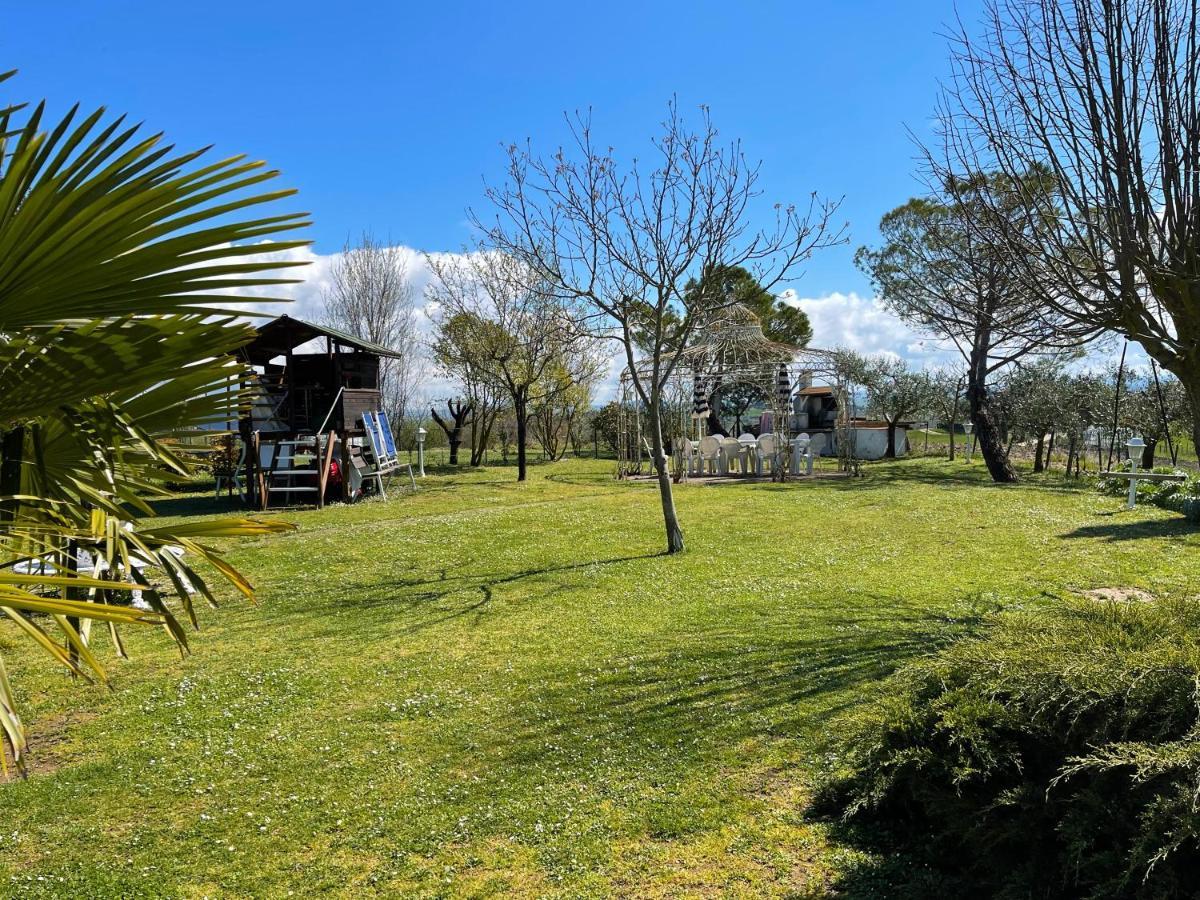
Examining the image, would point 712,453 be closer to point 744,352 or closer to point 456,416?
point 744,352

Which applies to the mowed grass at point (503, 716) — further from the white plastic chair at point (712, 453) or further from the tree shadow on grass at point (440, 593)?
the white plastic chair at point (712, 453)

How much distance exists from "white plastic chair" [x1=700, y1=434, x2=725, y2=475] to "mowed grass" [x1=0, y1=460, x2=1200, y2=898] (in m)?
10.8

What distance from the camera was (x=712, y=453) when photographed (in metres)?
20.6

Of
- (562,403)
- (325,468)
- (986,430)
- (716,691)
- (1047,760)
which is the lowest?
(716,691)

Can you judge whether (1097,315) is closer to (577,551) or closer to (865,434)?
(577,551)

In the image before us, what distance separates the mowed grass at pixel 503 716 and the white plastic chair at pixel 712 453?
1075 cm

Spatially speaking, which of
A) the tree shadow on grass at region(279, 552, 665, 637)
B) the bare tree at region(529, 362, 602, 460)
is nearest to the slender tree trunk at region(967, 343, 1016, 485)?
the bare tree at region(529, 362, 602, 460)

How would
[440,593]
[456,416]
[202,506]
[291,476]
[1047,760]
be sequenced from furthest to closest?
[456,416] → [291,476] → [202,506] → [440,593] → [1047,760]

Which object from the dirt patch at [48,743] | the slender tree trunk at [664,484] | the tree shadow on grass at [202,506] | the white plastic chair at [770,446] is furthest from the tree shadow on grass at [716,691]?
the white plastic chair at [770,446]

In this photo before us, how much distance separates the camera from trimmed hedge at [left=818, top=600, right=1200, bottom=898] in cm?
216

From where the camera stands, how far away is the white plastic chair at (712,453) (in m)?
20.5

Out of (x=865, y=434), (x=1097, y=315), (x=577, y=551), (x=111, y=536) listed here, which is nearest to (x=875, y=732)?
(x=1097, y=315)

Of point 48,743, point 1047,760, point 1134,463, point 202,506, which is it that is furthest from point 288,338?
point 1134,463

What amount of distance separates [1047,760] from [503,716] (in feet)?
9.21
